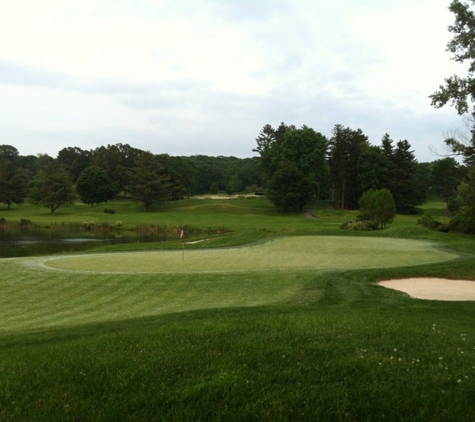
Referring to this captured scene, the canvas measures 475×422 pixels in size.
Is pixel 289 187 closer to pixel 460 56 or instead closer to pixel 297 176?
pixel 297 176

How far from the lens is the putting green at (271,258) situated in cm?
1678

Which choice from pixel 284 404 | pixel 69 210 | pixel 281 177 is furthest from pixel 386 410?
pixel 69 210

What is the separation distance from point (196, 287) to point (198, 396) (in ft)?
29.1

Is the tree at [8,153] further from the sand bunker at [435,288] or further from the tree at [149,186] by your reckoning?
the sand bunker at [435,288]

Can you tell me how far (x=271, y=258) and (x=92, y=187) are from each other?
71.6 metres

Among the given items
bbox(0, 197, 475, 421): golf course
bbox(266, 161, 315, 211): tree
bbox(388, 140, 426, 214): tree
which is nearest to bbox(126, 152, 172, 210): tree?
bbox(266, 161, 315, 211): tree

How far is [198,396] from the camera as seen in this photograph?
4.21 metres

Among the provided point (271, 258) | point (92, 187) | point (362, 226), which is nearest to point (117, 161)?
point (92, 187)

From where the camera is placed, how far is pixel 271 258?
1956cm

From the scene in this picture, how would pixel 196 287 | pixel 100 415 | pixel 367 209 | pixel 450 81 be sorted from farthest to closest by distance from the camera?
1. pixel 367 209
2. pixel 450 81
3. pixel 196 287
4. pixel 100 415

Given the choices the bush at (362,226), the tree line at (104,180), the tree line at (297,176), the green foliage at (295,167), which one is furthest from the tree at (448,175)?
the tree line at (104,180)

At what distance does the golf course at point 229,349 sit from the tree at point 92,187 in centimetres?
7315

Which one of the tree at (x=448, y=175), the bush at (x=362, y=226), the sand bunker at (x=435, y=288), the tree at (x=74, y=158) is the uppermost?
the tree at (x=74, y=158)

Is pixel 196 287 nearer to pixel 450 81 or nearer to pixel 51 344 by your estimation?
pixel 51 344
